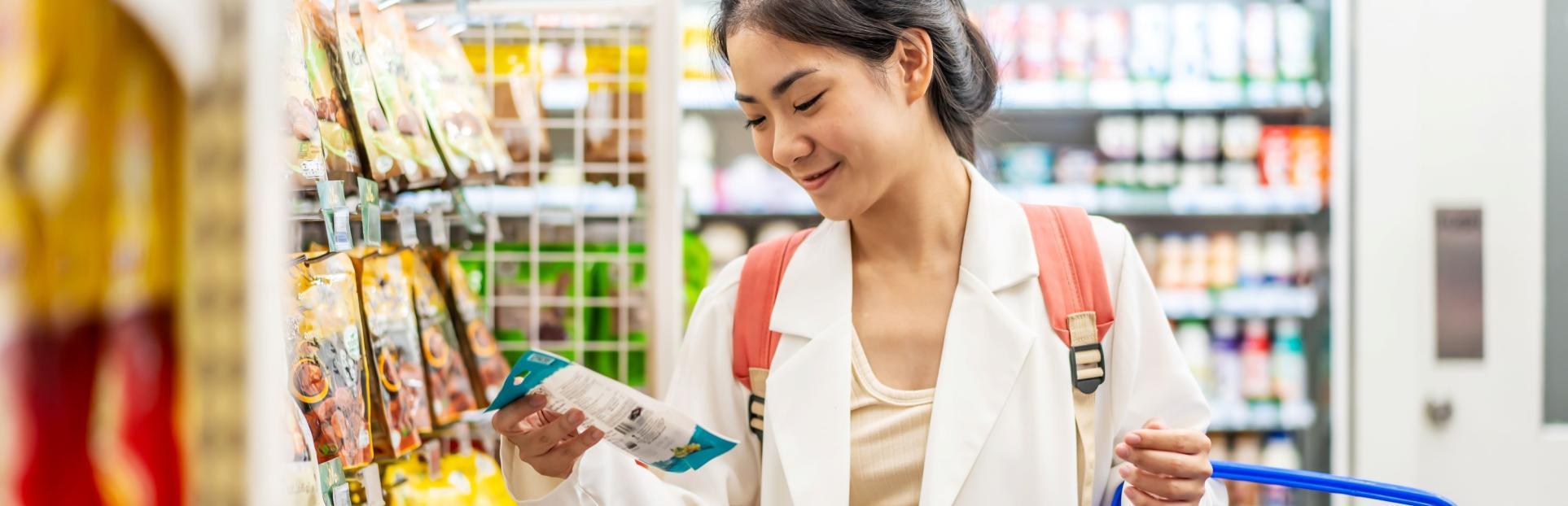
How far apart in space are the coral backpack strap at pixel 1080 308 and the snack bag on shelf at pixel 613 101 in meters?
1.14

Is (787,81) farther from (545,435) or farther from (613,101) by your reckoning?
(613,101)

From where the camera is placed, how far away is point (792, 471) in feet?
4.73

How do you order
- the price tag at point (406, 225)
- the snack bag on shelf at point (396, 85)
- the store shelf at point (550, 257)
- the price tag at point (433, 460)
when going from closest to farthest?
1. the snack bag on shelf at point (396, 85)
2. the price tag at point (406, 225)
3. the price tag at point (433, 460)
4. the store shelf at point (550, 257)

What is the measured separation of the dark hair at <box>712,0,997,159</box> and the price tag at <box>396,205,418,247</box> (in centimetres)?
60

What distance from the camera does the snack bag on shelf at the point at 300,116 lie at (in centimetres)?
120

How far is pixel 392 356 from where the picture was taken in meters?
1.64

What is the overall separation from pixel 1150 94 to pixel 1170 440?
7.85 feet

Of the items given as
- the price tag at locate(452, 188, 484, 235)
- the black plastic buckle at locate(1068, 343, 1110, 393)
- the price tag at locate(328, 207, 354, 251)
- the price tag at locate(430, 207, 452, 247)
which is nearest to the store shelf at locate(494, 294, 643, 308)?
the price tag at locate(452, 188, 484, 235)

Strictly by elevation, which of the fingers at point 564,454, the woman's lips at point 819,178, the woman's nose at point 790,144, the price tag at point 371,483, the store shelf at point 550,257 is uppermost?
the woman's nose at point 790,144

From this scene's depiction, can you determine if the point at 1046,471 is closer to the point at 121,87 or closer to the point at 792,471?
the point at 792,471

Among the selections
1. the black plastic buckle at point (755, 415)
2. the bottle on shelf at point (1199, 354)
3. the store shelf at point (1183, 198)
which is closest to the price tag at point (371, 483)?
the black plastic buckle at point (755, 415)

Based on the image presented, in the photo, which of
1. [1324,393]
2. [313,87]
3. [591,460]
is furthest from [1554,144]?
[313,87]

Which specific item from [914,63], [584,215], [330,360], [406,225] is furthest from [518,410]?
[584,215]

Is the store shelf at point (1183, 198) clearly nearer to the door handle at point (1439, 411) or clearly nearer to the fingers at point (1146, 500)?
the door handle at point (1439, 411)
